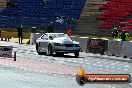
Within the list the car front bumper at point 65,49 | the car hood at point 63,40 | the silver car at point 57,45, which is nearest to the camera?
the car front bumper at point 65,49

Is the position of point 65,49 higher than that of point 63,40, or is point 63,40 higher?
point 63,40

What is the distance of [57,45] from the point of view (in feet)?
93.2

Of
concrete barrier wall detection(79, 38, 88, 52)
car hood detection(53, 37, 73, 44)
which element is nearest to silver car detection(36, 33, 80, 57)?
car hood detection(53, 37, 73, 44)

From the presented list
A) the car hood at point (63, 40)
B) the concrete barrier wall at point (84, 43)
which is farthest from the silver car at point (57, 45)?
the concrete barrier wall at point (84, 43)

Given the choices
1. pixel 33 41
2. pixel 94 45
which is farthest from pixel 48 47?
pixel 33 41

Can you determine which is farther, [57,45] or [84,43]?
[84,43]

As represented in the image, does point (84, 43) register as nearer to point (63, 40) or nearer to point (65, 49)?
point (63, 40)

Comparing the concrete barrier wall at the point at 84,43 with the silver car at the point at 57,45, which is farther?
the concrete barrier wall at the point at 84,43

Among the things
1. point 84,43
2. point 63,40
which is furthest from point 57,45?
point 84,43

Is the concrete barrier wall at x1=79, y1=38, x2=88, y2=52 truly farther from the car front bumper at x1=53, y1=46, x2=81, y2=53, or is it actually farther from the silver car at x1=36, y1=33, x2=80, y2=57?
the car front bumper at x1=53, y1=46, x2=81, y2=53

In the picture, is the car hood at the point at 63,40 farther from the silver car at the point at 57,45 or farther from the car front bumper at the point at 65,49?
the car front bumper at the point at 65,49

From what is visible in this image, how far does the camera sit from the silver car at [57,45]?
28.1 meters

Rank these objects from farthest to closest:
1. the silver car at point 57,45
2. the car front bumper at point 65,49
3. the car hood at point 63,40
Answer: the car hood at point 63,40, the silver car at point 57,45, the car front bumper at point 65,49

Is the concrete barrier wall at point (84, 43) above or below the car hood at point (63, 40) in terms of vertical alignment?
below
